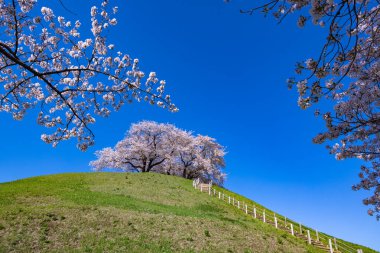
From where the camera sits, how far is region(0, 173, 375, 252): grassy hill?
14.5m

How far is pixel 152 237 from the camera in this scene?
16094 millimetres

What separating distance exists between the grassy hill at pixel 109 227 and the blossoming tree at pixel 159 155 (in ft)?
89.1

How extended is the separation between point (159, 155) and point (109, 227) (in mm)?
39757

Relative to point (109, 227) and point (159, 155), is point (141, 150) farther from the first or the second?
point (109, 227)

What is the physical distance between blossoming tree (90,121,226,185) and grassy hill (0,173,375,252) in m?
27.2

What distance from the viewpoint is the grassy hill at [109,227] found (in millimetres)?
14453

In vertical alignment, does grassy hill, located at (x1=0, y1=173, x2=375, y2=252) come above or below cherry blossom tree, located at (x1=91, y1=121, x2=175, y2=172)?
below

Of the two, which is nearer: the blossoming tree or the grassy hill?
the grassy hill

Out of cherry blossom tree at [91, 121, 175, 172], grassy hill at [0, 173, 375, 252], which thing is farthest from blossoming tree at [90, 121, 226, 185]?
grassy hill at [0, 173, 375, 252]

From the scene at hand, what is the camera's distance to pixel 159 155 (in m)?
56.6

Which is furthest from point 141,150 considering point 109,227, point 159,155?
point 109,227

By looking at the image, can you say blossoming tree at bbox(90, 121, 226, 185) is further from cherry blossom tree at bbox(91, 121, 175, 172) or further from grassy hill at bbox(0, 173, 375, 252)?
grassy hill at bbox(0, 173, 375, 252)

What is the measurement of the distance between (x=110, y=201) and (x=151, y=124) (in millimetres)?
35149

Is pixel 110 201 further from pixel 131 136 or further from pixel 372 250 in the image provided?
pixel 131 136
